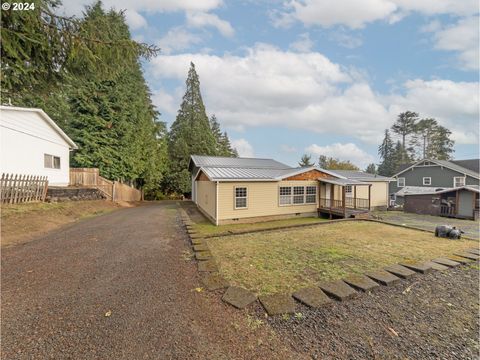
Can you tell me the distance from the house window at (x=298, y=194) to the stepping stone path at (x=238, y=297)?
10.4 metres

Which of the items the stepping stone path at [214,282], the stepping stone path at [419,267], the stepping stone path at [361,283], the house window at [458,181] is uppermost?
the house window at [458,181]

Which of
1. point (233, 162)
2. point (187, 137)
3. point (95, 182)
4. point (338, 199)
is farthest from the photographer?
point (187, 137)

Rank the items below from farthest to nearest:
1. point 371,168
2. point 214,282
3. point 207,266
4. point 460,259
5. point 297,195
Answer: point 371,168 < point 297,195 < point 460,259 < point 207,266 < point 214,282

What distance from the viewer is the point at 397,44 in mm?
10719

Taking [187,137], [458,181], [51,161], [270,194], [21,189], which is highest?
[187,137]

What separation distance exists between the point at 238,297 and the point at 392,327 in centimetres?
211

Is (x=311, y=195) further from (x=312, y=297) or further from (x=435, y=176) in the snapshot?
(x=435, y=176)

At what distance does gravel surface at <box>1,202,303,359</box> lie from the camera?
86.2 inches

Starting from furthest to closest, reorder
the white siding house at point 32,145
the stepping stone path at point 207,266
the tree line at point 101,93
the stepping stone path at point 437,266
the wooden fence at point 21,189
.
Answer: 1. the white siding house at point 32,145
2. the wooden fence at point 21,189
3. the stepping stone path at point 437,266
4. the stepping stone path at point 207,266
5. the tree line at point 101,93

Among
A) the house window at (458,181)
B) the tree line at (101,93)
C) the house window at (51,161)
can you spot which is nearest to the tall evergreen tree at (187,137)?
the tree line at (101,93)

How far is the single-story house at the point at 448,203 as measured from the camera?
1370 cm

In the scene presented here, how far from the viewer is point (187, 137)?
87.1 feet
